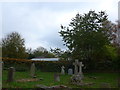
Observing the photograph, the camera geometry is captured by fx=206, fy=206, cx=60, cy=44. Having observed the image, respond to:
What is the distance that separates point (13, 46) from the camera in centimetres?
3941

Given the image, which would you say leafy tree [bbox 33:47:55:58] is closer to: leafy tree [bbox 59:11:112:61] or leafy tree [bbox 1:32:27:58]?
leafy tree [bbox 1:32:27:58]

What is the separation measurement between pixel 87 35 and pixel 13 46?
17.2m

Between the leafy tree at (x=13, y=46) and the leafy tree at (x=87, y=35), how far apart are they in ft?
40.3

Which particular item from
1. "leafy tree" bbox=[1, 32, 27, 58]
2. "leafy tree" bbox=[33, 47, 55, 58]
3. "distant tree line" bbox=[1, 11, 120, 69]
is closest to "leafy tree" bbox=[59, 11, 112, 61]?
"distant tree line" bbox=[1, 11, 120, 69]

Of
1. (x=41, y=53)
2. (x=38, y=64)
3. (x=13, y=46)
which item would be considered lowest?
(x=38, y=64)

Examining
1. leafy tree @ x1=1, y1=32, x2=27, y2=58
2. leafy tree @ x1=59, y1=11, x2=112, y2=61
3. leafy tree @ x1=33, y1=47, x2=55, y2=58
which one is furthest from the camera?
leafy tree @ x1=33, y1=47, x2=55, y2=58

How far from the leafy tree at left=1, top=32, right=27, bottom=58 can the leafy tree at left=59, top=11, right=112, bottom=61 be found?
40.3 feet

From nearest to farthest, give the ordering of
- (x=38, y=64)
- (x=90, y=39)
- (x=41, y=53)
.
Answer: (x=90, y=39), (x=38, y=64), (x=41, y=53)

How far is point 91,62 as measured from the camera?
29.5 m

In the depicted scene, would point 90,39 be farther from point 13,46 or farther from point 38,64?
point 13,46

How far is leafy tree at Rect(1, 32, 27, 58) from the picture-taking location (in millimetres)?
38128

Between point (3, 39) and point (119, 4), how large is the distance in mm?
26943

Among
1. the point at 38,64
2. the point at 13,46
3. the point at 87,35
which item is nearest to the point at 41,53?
the point at 13,46

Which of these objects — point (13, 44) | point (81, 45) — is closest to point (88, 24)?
point (81, 45)
